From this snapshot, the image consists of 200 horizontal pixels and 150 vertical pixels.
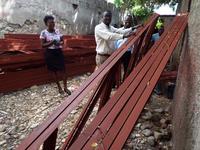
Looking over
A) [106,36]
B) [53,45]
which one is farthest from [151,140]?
[53,45]

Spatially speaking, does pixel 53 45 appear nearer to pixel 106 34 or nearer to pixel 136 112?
pixel 106 34

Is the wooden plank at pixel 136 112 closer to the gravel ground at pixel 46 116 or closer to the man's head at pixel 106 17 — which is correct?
the gravel ground at pixel 46 116

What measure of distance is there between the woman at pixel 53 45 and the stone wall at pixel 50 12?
1.93m

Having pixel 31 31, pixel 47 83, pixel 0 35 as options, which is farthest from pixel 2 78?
pixel 31 31

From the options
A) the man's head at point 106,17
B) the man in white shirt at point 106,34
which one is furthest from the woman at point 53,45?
the man's head at point 106,17

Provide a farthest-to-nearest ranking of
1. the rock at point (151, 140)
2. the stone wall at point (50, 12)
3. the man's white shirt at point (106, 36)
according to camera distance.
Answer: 1. the stone wall at point (50, 12)
2. the man's white shirt at point (106, 36)
3. the rock at point (151, 140)

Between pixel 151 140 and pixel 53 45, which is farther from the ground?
pixel 53 45

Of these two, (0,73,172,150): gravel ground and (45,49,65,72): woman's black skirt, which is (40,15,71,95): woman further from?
(0,73,172,150): gravel ground

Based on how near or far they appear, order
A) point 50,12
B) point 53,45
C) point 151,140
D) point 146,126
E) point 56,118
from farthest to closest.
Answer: point 50,12, point 53,45, point 146,126, point 151,140, point 56,118

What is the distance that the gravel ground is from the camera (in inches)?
136

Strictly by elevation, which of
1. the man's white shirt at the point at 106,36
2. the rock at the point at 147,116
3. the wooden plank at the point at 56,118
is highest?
the man's white shirt at the point at 106,36

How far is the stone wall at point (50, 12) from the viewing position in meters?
6.96

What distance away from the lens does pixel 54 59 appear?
18.3ft

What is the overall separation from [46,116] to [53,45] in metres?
1.43
